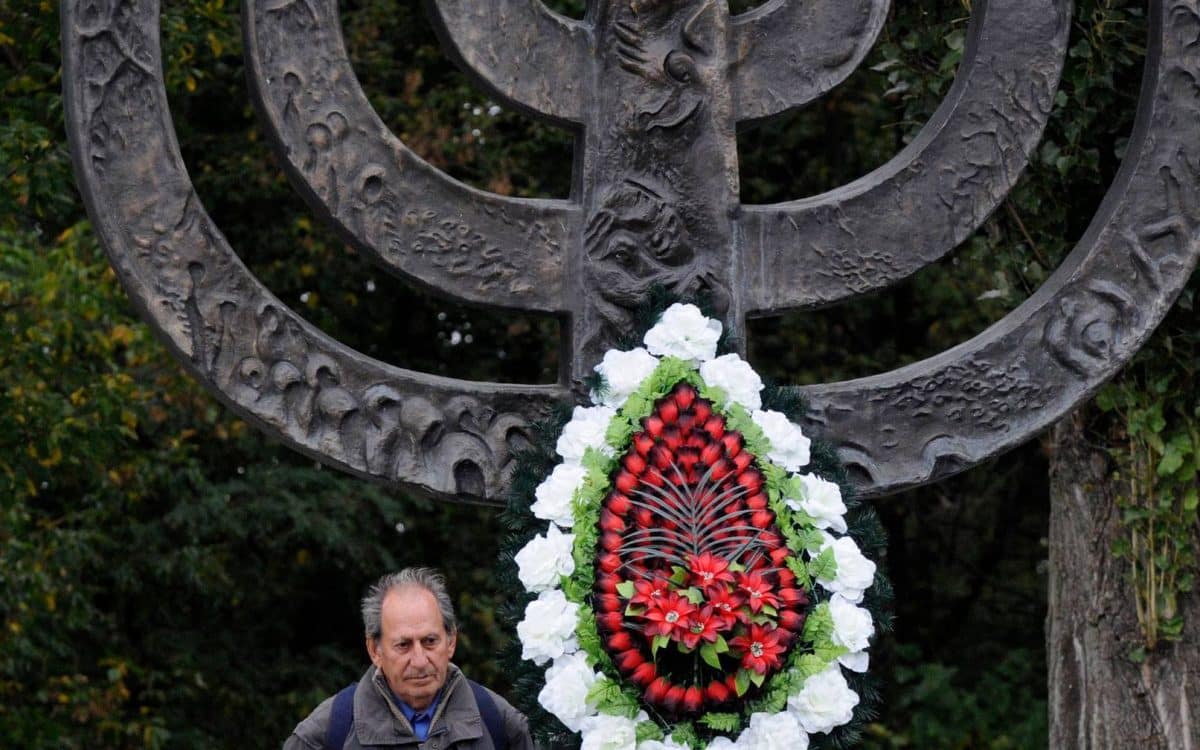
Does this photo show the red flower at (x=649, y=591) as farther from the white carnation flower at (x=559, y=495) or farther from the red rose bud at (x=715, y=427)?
the red rose bud at (x=715, y=427)

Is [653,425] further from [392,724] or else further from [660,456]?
[392,724]

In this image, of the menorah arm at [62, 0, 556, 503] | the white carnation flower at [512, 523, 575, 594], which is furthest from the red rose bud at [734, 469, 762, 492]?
the menorah arm at [62, 0, 556, 503]

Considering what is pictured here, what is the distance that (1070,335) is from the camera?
159 inches

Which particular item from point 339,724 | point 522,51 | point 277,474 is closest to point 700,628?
point 339,724

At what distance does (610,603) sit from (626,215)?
84 cm

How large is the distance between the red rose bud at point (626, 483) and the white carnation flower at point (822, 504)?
31cm

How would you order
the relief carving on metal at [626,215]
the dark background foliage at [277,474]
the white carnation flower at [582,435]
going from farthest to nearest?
the dark background foliage at [277,474], the white carnation flower at [582,435], the relief carving on metal at [626,215]

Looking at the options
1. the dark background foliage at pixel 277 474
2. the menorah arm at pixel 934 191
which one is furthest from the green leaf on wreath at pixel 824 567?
the dark background foliage at pixel 277 474

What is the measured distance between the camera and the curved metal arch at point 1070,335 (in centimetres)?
397

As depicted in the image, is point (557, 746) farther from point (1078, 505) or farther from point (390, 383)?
point (1078, 505)

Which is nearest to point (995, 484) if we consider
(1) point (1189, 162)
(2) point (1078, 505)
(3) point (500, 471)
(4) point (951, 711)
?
(4) point (951, 711)

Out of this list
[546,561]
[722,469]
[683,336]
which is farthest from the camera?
[683,336]

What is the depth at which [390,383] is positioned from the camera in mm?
3727

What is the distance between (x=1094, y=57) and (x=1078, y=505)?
1.23m
